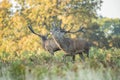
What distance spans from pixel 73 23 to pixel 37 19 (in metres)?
3.57

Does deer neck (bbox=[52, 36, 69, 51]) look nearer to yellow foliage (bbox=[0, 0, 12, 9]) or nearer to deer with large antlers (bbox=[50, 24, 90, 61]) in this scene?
deer with large antlers (bbox=[50, 24, 90, 61])

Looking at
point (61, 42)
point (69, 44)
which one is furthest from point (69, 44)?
point (61, 42)

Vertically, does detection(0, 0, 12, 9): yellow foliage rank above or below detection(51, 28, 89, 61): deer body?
above

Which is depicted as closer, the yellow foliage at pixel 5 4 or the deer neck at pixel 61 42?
the deer neck at pixel 61 42

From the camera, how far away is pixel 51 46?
83.9 ft

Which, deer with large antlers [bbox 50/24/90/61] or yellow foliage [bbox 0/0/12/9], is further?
yellow foliage [bbox 0/0/12/9]

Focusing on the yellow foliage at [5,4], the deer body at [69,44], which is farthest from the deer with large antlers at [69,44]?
the yellow foliage at [5,4]

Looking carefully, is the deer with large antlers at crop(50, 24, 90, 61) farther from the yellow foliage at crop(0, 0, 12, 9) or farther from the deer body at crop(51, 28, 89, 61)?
the yellow foliage at crop(0, 0, 12, 9)

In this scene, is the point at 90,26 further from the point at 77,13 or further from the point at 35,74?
the point at 35,74

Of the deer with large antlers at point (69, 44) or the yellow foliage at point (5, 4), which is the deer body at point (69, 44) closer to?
the deer with large antlers at point (69, 44)

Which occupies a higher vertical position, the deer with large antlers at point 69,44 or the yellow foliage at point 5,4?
the yellow foliage at point 5,4

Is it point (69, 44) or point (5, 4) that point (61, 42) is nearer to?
point (69, 44)

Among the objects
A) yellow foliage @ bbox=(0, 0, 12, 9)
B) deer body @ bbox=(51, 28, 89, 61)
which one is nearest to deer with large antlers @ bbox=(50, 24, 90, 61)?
deer body @ bbox=(51, 28, 89, 61)

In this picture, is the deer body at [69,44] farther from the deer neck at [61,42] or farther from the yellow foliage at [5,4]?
the yellow foliage at [5,4]
